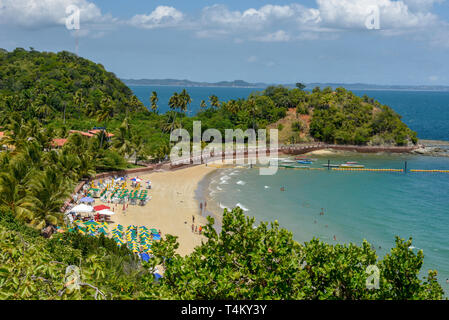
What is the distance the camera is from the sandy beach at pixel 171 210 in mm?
31245

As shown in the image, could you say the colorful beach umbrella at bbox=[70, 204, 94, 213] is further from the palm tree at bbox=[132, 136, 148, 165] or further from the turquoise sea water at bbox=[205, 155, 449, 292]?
the palm tree at bbox=[132, 136, 148, 165]

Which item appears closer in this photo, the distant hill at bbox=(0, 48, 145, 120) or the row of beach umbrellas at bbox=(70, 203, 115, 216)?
the row of beach umbrellas at bbox=(70, 203, 115, 216)

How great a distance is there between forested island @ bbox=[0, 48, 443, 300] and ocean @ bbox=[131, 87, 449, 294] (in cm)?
398

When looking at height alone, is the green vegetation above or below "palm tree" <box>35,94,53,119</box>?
below

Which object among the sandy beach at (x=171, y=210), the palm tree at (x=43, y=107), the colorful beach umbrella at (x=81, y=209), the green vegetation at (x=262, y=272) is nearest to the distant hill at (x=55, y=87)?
the palm tree at (x=43, y=107)

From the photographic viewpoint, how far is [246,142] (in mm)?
Result: 77750

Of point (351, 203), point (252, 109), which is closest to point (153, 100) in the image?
point (252, 109)

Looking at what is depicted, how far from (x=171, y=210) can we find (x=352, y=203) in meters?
19.6

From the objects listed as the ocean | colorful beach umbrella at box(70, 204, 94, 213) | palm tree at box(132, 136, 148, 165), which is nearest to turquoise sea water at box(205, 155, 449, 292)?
the ocean

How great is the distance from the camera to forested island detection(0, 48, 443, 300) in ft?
30.5

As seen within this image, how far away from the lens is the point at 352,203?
43.2m

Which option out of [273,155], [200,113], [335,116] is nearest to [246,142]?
[273,155]
